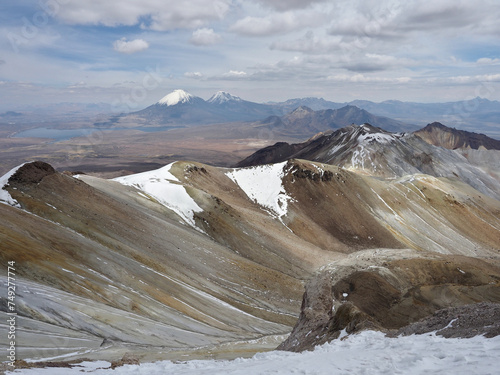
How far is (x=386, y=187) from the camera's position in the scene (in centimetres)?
11706

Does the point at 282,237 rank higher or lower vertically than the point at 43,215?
lower

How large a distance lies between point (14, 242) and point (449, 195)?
426 ft

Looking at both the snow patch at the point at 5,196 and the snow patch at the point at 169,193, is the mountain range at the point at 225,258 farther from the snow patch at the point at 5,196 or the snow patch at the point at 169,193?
the snow patch at the point at 169,193

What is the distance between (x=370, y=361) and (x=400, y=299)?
3707 cm

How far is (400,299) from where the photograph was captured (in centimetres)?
4616

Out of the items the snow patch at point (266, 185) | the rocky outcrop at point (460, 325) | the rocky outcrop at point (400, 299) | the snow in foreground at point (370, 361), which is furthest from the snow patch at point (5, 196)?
the snow patch at point (266, 185)

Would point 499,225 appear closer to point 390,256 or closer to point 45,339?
point 390,256

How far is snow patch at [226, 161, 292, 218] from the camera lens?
99.6 meters

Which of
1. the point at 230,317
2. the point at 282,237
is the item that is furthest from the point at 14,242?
the point at 282,237

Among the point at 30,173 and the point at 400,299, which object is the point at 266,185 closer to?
the point at 400,299

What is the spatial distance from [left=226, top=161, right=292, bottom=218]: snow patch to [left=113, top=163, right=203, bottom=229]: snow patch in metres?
28.8

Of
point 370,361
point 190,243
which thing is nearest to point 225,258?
point 190,243

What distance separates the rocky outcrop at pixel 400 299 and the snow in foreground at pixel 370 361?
1580 millimetres

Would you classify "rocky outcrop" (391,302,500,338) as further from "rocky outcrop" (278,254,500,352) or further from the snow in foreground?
the snow in foreground
